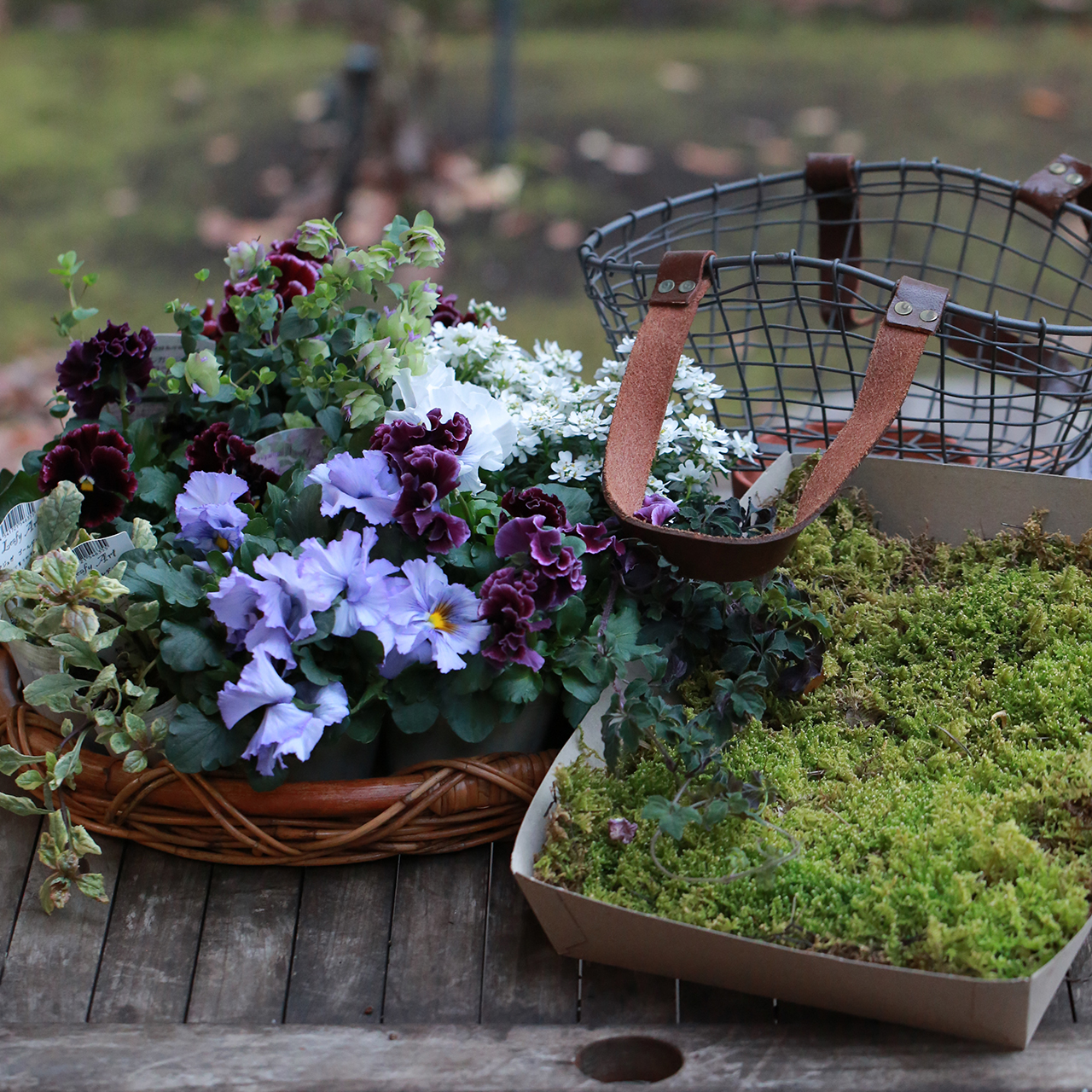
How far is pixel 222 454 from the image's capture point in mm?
1126

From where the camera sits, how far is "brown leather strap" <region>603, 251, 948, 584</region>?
39.0 inches

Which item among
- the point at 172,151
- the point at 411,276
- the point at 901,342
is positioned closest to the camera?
the point at 901,342

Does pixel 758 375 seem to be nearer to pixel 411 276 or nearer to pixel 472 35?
pixel 411 276

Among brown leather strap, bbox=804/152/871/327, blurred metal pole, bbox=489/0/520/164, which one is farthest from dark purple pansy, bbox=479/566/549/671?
blurred metal pole, bbox=489/0/520/164

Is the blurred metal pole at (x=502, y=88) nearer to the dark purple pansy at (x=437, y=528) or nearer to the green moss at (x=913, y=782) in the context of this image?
the green moss at (x=913, y=782)

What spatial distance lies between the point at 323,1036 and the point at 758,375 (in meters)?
2.24

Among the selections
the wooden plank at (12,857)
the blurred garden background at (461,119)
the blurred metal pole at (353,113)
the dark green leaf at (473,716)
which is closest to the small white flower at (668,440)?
the dark green leaf at (473,716)

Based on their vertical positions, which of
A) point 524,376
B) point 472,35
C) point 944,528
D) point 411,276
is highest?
point 472,35

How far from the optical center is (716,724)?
0.98 meters

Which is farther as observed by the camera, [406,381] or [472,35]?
[472,35]

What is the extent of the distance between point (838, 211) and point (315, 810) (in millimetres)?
1142

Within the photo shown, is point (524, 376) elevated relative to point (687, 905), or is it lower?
elevated

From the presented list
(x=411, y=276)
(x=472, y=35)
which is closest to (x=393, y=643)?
(x=411, y=276)

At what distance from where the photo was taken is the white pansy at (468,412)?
3.45ft
